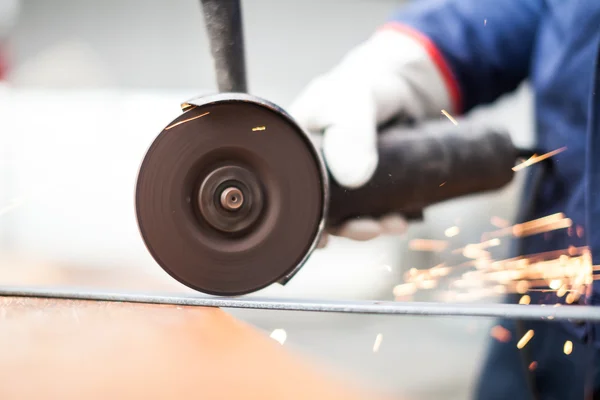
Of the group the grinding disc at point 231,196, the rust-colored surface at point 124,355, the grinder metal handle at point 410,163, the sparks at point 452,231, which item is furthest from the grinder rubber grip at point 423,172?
the sparks at point 452,231

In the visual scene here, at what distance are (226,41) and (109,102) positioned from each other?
2.77ft

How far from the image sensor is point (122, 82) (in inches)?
51.5

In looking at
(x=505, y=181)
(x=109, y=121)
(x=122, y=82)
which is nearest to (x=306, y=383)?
(x=505, y=181)

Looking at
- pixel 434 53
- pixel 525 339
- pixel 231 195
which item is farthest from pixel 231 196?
pixel 525 339

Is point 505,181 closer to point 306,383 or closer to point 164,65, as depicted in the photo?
point 306,383

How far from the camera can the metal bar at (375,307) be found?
502mm

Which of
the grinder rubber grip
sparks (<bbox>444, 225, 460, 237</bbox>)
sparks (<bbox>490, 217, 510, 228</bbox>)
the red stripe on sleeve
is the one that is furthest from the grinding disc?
sparks (<bbox>444, 225, 460, 237</bbox>)

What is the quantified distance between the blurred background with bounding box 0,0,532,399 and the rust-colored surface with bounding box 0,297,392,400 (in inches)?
12.5

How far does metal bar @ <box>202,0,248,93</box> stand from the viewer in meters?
0.52

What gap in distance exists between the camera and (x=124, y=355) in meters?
0.62

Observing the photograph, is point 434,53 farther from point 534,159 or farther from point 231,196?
point 231,196

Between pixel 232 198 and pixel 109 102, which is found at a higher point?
pixel 109 102

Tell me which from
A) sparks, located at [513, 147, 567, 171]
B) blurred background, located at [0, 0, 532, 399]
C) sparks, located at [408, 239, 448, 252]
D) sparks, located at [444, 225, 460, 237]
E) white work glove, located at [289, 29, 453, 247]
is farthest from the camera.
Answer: sparks, located at [444, 225, 460, 237]

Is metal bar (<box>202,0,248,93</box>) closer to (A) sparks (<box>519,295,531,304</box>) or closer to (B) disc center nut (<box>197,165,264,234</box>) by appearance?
(B) disc center nut (<box>197,165,264,234</box>)
